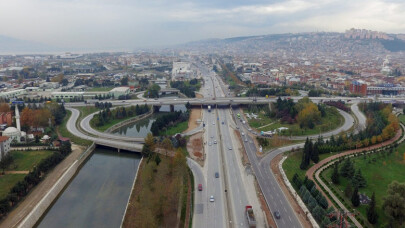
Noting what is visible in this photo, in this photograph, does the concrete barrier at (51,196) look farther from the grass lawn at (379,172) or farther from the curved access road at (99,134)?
the grass lawn at (379,172)

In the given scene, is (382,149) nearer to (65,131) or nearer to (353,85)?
(65,131)

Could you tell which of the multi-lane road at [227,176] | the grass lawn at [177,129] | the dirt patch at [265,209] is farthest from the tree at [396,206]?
the grass lawn at [177,129]

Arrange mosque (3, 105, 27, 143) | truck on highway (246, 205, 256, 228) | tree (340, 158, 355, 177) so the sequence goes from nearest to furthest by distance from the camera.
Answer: truck on highway (246, 205, 256, 228)
tree (340, 158, 355, 177)
mosque (3, 105, 27, 143)

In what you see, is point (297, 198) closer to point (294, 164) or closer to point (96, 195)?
point (294, 164)

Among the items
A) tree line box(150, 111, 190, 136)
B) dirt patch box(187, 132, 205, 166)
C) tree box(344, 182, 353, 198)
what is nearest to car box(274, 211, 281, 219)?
tree box(344, 182, 353, 198)

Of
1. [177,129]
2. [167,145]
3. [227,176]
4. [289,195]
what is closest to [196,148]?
[167,145]

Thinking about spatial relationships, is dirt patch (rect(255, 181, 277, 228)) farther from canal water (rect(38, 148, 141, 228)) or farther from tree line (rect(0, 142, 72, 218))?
tree line (rect(0, 142, 72, 218))

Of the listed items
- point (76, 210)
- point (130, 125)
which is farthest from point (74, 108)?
A: point (76, 210)
